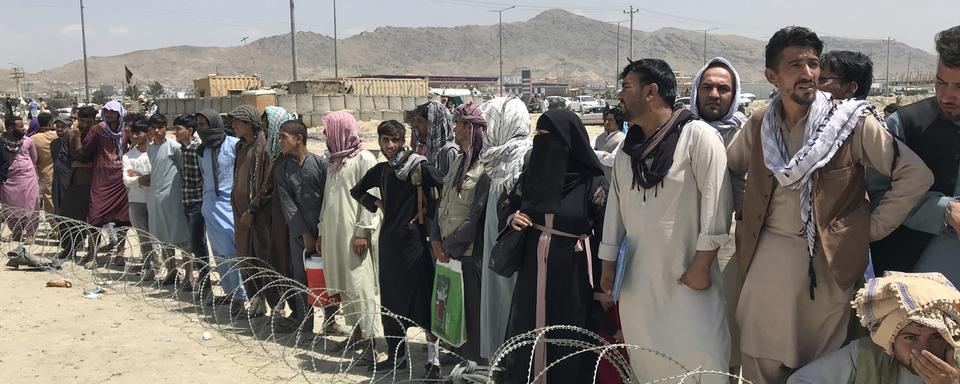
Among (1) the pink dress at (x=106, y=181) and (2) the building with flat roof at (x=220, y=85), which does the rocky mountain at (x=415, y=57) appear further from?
(1) the pink dress at (x=106, y=181)

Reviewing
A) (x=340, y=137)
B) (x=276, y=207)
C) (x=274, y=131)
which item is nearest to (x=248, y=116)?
(x=274, y=131)

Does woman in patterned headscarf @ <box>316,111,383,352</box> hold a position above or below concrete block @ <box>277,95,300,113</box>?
below

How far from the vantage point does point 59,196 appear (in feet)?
33.1

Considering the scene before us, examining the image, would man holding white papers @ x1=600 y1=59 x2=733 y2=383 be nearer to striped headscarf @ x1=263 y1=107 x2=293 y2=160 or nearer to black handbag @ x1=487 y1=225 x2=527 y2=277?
black handbag @ x1=487 y1=225 x2=527 y2=277

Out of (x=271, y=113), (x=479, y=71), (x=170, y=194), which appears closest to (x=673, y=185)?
(x=271, y=113)

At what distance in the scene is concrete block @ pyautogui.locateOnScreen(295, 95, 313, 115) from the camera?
27.1 meters

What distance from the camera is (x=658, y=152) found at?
3188 millimetres

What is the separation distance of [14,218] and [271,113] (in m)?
5.94

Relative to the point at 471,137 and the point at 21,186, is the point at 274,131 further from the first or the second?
the point at 21,186

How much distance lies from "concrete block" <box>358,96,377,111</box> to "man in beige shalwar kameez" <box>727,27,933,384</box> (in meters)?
26.7

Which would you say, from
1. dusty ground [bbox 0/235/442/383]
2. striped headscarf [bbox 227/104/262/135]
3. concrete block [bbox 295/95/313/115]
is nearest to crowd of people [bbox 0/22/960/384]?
striped headscarf [bbox 227/104/262/135]

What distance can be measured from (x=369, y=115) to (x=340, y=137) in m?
23.7

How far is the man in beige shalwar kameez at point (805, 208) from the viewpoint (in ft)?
9.11

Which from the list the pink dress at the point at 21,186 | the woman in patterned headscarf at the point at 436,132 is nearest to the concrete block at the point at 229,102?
the pink dress at the point at 21,186
